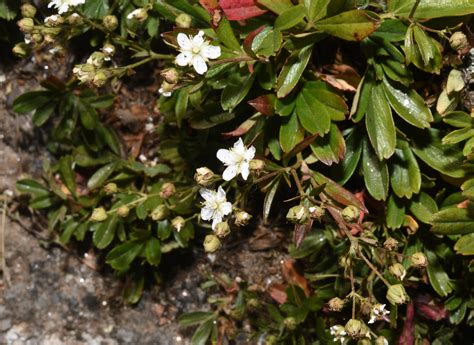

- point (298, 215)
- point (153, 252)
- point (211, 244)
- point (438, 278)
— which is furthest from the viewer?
point (153, 252)

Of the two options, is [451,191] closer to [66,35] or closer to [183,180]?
[183,180]

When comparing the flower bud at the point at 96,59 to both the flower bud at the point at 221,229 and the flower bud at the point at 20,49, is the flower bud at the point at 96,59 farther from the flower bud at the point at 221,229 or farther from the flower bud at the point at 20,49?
the flower bud at the point at 221,229

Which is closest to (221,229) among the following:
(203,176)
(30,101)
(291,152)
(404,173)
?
(203,176)

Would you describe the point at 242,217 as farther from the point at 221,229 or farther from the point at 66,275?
the point at 66,275

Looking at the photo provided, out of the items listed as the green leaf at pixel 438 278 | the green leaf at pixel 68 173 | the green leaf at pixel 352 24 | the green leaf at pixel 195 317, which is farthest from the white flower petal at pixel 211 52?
the green leaf at pixel 195 317

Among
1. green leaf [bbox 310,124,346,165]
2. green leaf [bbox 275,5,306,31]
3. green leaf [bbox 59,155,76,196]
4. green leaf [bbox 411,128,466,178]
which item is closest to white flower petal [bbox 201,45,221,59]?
green leaf [bbox 275,5,306,31]

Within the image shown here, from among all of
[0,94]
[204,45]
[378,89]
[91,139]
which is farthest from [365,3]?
[0,94]

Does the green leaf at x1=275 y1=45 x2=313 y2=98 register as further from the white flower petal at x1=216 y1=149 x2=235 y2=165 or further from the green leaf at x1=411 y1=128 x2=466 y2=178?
the green leaf at x1=411 y1=128 x2=466 y2=178
